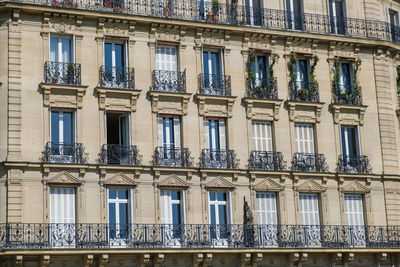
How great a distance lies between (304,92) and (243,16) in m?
4.19

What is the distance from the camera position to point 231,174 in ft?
117

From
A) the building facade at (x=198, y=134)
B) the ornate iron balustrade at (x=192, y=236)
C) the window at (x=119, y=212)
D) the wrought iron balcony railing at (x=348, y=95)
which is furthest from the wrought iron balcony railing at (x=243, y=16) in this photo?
the ornate iron balustrade at (x=192, y=236)

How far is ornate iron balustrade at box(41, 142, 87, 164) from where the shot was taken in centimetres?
3278

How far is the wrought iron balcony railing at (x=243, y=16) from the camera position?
3503 centimetres

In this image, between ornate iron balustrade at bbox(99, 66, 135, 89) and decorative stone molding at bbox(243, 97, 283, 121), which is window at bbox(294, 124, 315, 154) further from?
ornate iron balustrade at bbox(99, 66, 135, 89)

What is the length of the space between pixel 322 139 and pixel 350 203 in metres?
3.05

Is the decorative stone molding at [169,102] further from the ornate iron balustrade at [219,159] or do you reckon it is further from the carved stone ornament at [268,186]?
the carved stone ornament at [268,186]

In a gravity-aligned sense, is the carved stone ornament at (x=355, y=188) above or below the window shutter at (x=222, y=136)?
below

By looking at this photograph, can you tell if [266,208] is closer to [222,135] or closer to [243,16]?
[222,135]

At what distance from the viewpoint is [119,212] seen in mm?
33688

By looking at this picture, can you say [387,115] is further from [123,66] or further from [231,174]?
[123,66]

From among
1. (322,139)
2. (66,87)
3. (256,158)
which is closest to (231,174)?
(256,158)

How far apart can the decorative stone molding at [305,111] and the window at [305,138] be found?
0.32 meters

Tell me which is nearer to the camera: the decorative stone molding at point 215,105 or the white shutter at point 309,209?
the decorative stone molding at point 215,105
